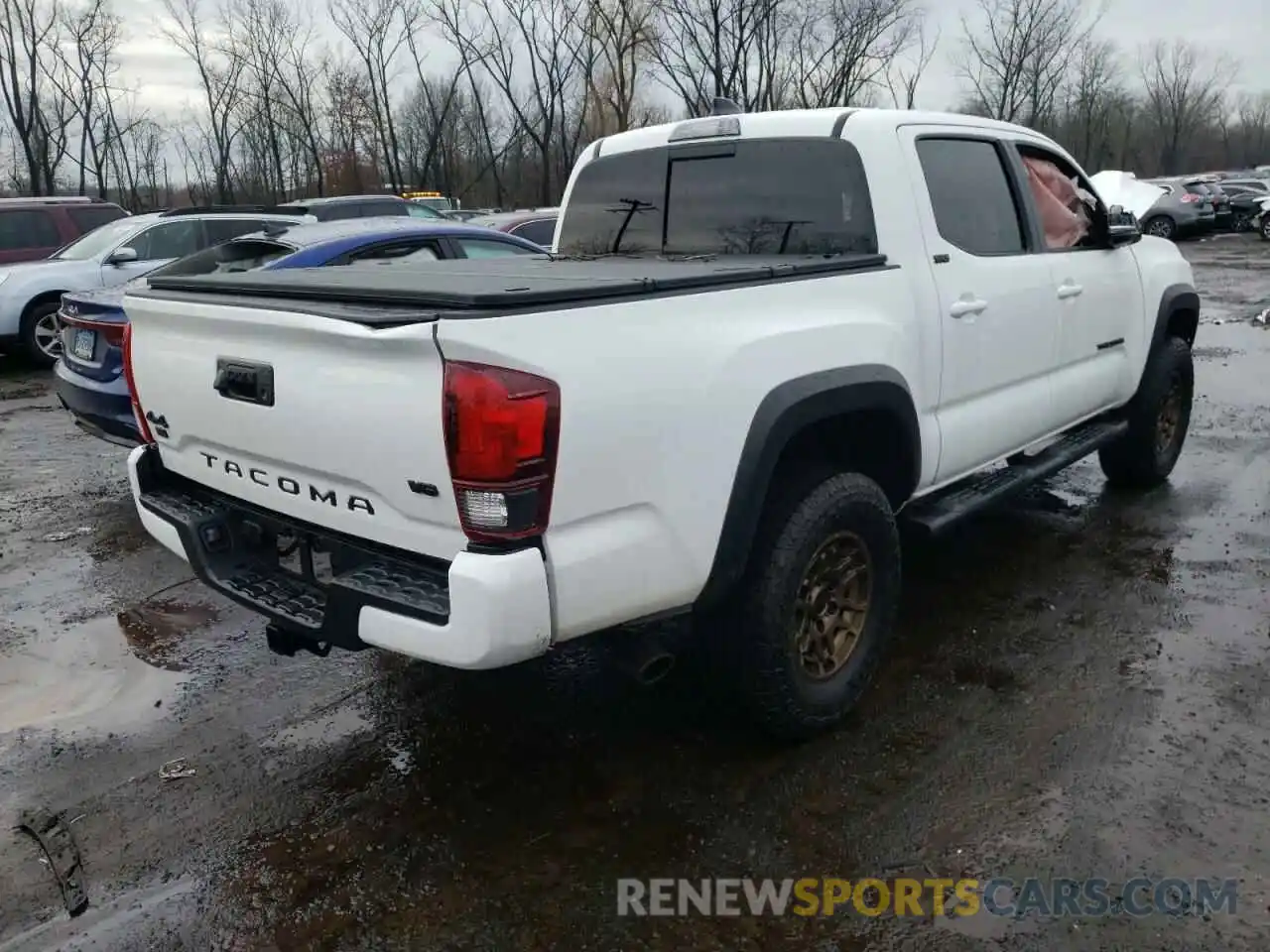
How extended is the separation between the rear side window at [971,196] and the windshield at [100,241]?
32.5 ft

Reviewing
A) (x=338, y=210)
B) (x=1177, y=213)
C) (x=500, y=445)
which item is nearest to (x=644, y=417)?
(x=500, y=445)

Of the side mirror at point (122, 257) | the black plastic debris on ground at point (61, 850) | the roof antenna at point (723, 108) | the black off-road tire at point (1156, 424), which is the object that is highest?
the roof antenna at point (723, 108)

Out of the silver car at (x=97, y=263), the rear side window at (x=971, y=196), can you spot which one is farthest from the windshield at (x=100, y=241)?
the rear side window at (x=971, y=196)

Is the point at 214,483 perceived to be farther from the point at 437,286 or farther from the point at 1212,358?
the point at 1212,358

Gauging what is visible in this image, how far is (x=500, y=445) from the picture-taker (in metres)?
Answer: 2.36

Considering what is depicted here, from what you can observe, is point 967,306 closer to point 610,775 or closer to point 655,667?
point 655,667

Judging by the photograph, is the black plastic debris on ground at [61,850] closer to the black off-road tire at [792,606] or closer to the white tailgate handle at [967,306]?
the black off-road tire at [792,606]

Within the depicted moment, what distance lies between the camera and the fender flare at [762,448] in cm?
284

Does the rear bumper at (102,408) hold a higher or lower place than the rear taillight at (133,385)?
lower

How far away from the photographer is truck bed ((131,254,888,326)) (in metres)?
2.48

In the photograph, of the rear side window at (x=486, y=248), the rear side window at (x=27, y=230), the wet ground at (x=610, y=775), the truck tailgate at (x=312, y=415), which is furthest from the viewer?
the rear side window at (x=27, y=230)

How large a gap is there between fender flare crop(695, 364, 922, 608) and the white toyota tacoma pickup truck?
0.03ft

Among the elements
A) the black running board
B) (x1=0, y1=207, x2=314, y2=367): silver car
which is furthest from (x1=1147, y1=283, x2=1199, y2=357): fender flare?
(x1=0, y1=207, x2=314, y2=367): silver car

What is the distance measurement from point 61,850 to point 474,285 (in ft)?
6.68
